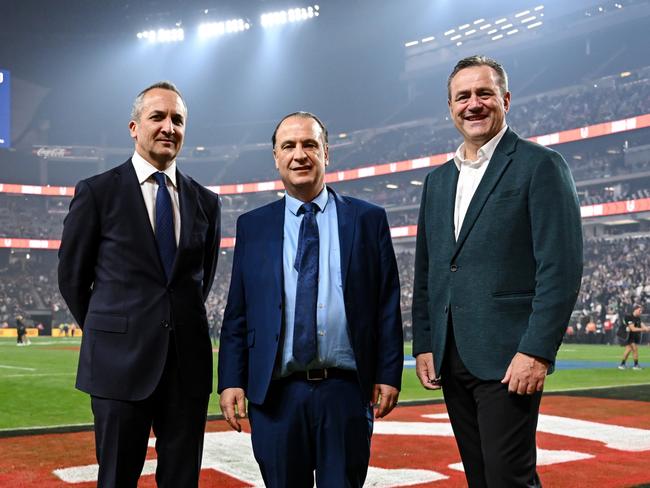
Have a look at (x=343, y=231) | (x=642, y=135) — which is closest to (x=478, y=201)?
(x=343, y=231)

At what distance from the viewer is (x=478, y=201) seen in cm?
295

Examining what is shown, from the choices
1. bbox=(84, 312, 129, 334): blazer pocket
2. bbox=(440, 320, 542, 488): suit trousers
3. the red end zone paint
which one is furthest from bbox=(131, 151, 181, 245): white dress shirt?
the red end zone paint

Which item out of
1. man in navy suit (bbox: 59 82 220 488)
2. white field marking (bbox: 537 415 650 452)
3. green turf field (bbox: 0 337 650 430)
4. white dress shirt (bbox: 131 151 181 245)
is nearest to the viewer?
man in navy suit (bbox: 59 82 220 488)

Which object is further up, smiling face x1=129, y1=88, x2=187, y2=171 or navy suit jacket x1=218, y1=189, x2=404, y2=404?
smiling face x1=129, y1=88, x2=187, y2=171

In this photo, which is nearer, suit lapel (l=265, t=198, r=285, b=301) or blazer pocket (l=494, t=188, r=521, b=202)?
blazer pocket (l=494, t=188, r=521, b=202)

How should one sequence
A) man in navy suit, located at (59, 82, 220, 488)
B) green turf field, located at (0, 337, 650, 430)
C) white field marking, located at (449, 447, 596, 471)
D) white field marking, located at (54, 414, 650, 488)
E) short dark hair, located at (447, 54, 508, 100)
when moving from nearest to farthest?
short dark hair, located at (447, 54, 508, 100), man in navy suit, located at (59, 82, 220, 488), white field marking, located at (54, 414, 650, 488), white field marking, located at (449, 447, 596, 471), green turf field, located at (0, 337, 650, 430)

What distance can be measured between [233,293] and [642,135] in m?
38.7

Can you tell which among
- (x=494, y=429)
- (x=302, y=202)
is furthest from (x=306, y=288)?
(x=494, y=429)

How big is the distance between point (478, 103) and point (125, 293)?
5.75 feet

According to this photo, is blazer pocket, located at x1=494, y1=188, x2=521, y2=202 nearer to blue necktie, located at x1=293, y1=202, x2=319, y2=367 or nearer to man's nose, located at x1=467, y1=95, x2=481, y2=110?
man's nose, located at x1=467, y1=95, x2=481, y2=110

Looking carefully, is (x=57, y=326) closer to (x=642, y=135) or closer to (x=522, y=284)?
(x=642, y=135)

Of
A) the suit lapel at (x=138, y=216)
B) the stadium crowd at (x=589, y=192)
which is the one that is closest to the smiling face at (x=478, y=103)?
the suit lapel at (x=138, y=216)

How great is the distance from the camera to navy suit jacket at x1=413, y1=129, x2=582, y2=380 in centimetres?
273

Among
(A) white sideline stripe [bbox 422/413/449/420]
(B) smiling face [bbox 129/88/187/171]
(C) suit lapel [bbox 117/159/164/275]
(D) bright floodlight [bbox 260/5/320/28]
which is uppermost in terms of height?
(D) bright floodlight [bbox 260/5/320/28]
